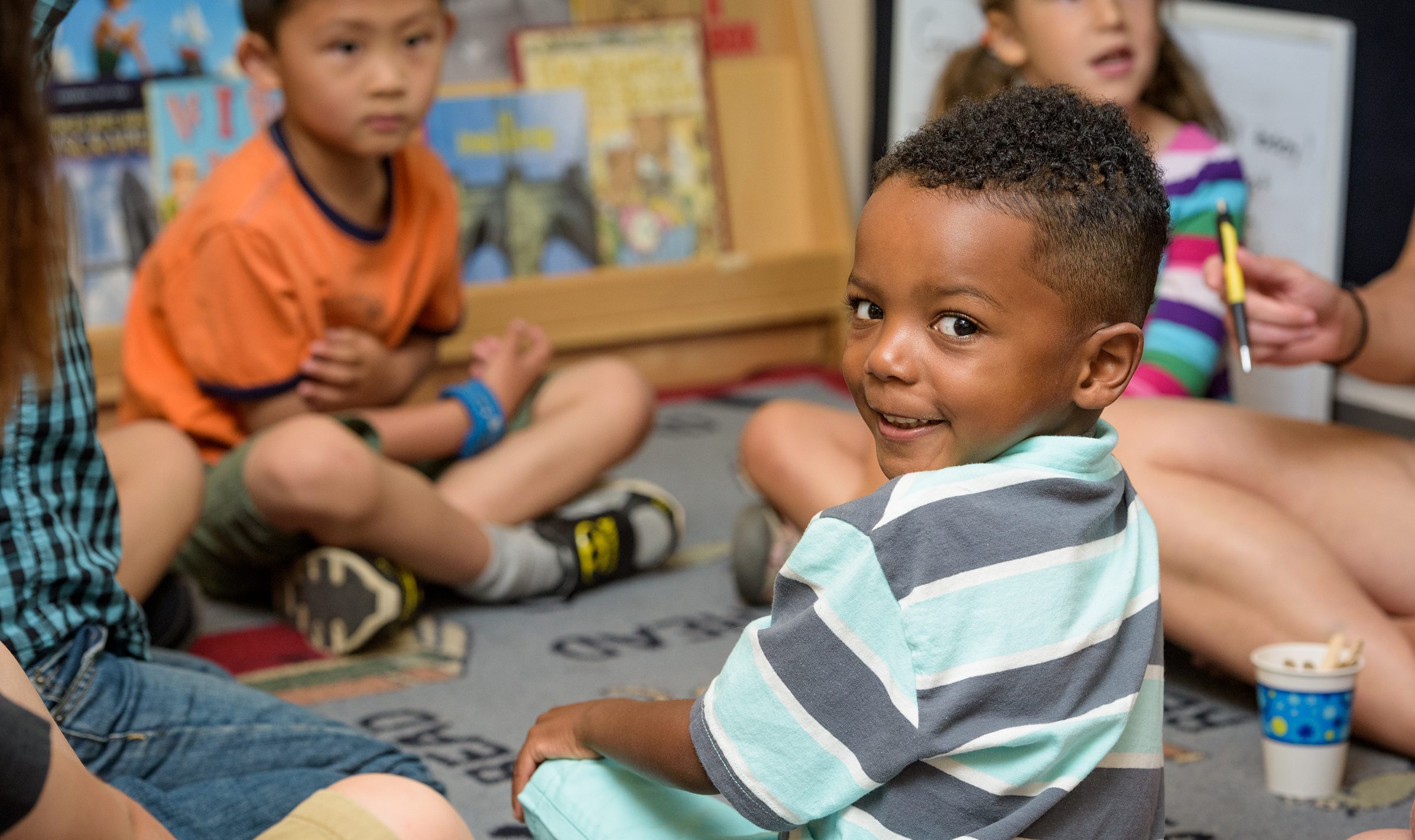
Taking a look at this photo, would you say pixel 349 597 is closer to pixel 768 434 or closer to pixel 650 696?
pixel 650 696

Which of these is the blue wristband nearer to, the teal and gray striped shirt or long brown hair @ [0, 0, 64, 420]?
the teal and gray striped shirt

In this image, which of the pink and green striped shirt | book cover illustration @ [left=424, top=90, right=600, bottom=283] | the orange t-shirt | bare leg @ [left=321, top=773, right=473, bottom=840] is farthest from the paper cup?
book cover illustration @ [left=424, top=90, right=600, bottom=283]

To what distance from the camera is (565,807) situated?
0.72m

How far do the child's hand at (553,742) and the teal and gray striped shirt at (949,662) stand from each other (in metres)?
0.13

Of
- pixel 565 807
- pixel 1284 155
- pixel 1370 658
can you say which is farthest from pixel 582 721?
pixel 1284 155

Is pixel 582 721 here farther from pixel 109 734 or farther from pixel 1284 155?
pixel 1284 155

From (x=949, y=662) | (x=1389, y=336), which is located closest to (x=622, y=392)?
(x=1389, y=336)

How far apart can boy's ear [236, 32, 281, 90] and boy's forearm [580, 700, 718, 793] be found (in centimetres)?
96

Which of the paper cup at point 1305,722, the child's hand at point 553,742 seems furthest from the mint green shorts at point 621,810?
the paper cup at point 1305,722

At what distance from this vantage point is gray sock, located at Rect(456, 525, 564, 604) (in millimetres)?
1346

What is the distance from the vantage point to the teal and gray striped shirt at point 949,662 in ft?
1.83

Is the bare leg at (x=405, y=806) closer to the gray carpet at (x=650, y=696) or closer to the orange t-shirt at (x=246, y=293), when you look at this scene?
the gray carpet at (x=650, y=696)

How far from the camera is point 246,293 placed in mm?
1341

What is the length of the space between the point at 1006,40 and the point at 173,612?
0.98 meters
